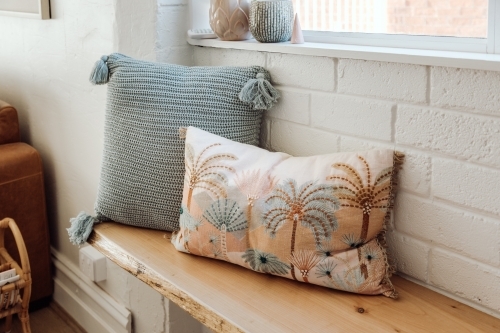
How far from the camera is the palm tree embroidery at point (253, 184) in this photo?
1.04m

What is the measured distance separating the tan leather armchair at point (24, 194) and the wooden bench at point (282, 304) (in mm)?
901

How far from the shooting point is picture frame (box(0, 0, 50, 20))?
1.82m

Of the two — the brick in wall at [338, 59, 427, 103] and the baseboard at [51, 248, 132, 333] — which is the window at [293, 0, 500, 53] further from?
the baseboard at [51, 248, 132, 333]

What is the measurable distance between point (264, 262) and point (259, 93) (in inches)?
15.3

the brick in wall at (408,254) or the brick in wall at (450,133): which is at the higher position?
the brick in wall at (450,133)

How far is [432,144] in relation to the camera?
1.00 meters

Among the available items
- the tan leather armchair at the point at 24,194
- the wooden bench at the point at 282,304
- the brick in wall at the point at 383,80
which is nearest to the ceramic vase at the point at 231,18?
the brick in wall at the point at 383,80

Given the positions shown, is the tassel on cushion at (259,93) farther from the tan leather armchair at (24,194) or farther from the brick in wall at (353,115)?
the tan leather armchair at (24,194)

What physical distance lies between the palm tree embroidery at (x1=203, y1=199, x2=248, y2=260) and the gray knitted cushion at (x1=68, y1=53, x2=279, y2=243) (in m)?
0.18

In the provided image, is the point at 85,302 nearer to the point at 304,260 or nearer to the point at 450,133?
the point at 304,260

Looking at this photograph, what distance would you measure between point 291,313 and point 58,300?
4.81 feet

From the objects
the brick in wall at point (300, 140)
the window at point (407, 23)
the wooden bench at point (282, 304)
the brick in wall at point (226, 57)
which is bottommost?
the wooden bench at point (282, 304)

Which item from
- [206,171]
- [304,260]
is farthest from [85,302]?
[304,260]

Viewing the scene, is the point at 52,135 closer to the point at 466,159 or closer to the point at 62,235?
the point at 62,235
